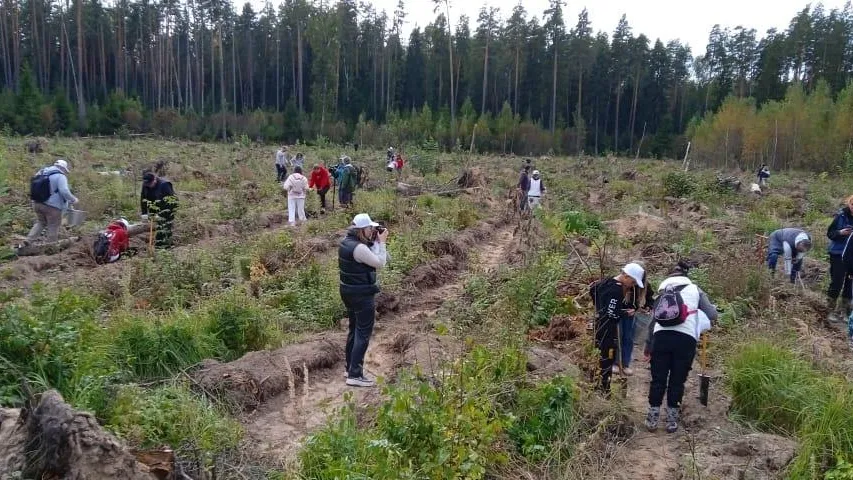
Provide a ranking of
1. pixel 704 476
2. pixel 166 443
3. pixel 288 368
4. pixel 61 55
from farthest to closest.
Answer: pixel 61 55
pixel 288 368
pixel 704 476
pixel 166 443

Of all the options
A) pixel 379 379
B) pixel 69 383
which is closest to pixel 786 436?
pixel 379 379

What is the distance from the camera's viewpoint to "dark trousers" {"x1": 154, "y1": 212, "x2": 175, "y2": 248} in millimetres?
10844

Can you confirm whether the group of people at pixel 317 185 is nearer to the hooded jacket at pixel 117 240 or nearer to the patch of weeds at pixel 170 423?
the hooded jacket at pixel 117 240

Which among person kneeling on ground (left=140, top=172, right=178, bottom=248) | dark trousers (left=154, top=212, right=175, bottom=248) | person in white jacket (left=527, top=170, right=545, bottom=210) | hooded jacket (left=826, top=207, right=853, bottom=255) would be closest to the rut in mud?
dark trousers (left=154, top=212, right=175, bottom=248)

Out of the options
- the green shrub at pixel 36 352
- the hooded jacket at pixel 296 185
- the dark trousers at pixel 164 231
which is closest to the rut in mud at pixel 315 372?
the green shrub at pixel 36 352

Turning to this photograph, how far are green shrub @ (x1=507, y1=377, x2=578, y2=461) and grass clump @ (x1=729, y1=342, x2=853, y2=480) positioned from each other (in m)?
1.71

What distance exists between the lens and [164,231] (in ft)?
35.0

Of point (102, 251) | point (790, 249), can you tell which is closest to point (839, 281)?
point (790, 249)

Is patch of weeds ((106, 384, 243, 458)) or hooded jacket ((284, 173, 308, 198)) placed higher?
hooded jacket ((284, 173, 308, 198))

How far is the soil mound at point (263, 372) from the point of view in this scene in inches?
216

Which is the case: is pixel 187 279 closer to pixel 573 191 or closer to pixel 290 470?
pixel 290 470

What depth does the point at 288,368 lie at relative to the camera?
6.08m

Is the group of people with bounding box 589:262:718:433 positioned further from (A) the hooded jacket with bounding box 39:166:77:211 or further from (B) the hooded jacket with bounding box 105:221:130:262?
(A) the hooded jacket with bounding box 39:166:77:211

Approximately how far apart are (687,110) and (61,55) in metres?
61.8
